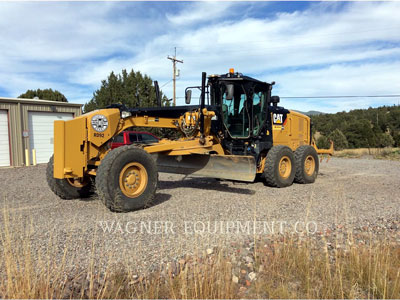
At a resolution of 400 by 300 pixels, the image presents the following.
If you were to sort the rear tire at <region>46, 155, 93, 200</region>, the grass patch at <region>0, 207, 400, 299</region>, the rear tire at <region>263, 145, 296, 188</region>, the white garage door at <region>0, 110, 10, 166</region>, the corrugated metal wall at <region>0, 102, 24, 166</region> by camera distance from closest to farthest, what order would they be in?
the grass patch at <region>0, 207, 400, 299</region>, the rear tire at <region>46, 155, 93, 200</region>, the rear tire at <region>263, 145, 296, 188</region>, the white garage door at <region>0, 110, 10, 166</region>, the corrugated metal wall at <region>0, 102, 24, 166</region>

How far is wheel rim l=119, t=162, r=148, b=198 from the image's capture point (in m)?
5.90

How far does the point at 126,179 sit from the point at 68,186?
1.66 m

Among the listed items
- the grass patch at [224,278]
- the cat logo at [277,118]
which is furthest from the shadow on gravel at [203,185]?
the grass patch at [224,278]

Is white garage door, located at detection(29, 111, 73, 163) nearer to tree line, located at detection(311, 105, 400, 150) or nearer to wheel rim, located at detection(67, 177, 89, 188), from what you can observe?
wheel rim, located at detection(67, 177, 89, 188)

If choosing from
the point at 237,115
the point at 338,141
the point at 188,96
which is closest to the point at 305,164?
the point at 237,115

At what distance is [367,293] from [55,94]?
39.2 m

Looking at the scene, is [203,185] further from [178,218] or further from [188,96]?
[178,218]

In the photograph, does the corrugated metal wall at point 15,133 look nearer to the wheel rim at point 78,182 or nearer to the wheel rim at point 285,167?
the wheel rim at point 78,182

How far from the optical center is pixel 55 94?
121 ft

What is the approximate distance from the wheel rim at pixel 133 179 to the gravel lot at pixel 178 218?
416 millimetres

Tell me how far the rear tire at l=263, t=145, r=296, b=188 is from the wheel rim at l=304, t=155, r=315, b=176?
3.38ft

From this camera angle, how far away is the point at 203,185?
30.4 ft

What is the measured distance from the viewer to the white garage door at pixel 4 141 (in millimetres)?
15570

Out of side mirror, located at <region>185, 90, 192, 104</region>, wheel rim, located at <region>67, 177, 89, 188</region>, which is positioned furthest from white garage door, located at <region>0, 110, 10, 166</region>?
side mirror, located at <region>185, 90, 192, 104</region>
